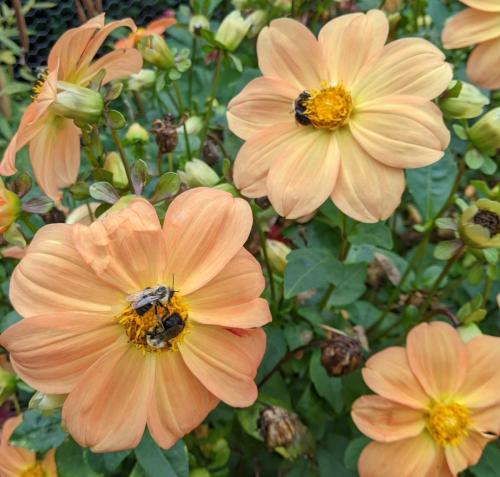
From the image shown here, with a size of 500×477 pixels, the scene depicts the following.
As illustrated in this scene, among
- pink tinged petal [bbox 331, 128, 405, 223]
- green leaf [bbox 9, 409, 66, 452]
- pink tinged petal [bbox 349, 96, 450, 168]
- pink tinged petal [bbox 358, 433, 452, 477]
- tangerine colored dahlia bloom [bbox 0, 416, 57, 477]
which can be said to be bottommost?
tangerine colored dahlia bloom [bbox 0, 416, 57, 477]

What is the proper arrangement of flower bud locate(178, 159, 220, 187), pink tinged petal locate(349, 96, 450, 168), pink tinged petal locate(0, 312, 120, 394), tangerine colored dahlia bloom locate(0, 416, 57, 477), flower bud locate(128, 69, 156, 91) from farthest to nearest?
flower bud locate(128, 69, 156, 91), tangerine colored dahlia bloom locate(0, 416, 57, 477), flower bud locate(178, 159, 220, 187), pink tinged petal locate(349, 96, 450, 168), pink tinged petal locate(0, 312, 120, 394)

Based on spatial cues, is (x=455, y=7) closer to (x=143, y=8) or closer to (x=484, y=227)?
(x=484, y=227)

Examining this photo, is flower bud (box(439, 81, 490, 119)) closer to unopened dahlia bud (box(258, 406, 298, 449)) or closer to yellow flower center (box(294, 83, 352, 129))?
yellow flower center (box(294, 83, 352, 129))

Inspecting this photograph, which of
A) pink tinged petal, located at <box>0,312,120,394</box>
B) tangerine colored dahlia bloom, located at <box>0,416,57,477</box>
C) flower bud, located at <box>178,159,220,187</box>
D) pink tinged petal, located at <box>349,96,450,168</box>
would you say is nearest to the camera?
pink tinged petal, located at <box>0,312,120,394</box>

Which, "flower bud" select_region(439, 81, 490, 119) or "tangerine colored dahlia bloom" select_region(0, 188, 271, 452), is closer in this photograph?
"tangerine colored dahlia bloom" select_region(0, 188, 271, 452)

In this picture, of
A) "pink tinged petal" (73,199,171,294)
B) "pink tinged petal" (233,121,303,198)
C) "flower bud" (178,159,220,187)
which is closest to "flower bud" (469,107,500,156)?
"pink tinged petal" (233,121,303,198)

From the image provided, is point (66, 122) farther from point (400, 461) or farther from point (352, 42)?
point (400, 461)

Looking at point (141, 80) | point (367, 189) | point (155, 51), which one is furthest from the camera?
point (141, 80)

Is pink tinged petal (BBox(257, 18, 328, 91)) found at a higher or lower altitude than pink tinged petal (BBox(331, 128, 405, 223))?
higher

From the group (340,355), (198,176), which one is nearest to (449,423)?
(340,355)
